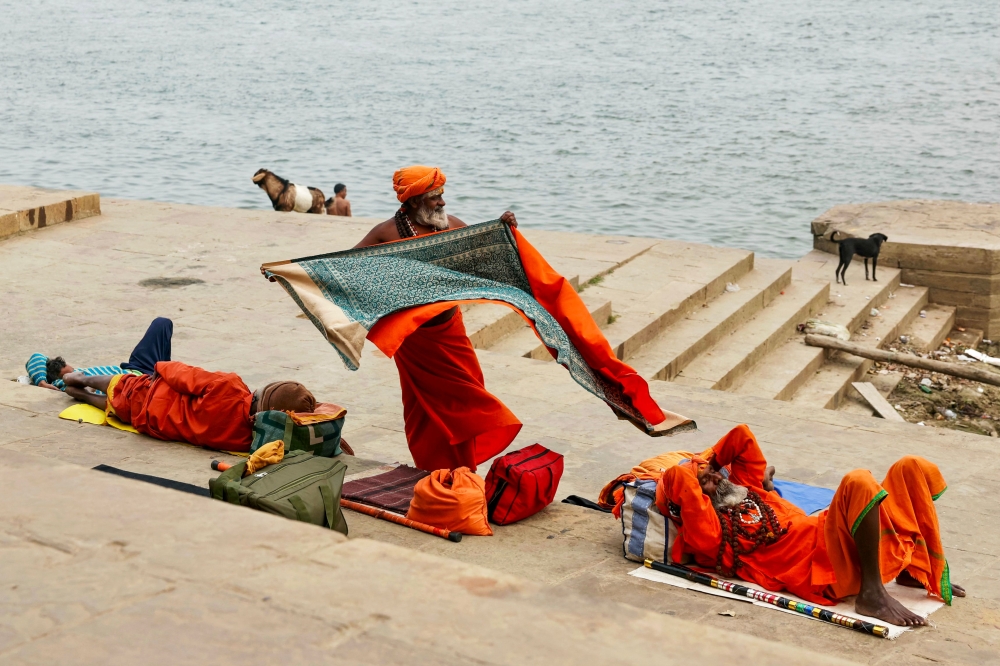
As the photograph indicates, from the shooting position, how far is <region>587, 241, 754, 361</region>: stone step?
905 cm

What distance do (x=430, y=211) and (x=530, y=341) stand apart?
368 centimetres

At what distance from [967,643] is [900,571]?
0.46 m

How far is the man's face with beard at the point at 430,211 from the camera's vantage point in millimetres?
5109

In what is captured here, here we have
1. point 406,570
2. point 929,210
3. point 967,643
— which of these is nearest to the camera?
point 406,570

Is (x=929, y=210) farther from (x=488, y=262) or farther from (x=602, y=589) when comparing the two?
(x=602, y=589)

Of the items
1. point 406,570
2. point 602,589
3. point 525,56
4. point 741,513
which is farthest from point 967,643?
point 525,56

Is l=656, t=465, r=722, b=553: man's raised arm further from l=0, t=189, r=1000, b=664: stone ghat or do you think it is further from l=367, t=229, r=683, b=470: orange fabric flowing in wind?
l=367, t=229, r=683, b=470: orange fabric flowing in wind

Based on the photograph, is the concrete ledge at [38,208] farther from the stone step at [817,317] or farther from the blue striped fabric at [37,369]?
the stone step at [817,317]

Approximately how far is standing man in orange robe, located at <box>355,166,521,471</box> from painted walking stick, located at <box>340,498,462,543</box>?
641 millimetres

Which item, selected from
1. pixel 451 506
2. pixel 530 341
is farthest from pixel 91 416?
pixel 530 341

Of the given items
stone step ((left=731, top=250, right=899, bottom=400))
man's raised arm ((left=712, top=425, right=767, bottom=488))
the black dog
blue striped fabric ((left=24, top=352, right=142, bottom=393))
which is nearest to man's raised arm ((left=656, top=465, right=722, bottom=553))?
man's raised arm ((left=712, top=425, right=767, bottom=488))

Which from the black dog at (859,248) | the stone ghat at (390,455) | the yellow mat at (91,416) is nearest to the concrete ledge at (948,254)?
the stone ghat at (390,455)

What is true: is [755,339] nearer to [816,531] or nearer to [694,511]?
[816,531]

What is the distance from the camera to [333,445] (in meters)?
5.26
